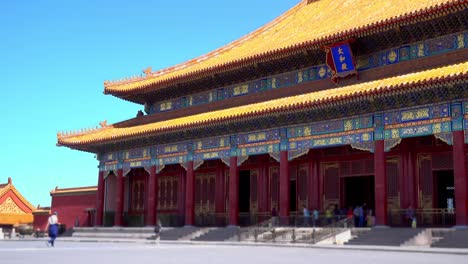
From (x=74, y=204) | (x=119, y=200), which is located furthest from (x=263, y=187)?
(x=74, y=204)

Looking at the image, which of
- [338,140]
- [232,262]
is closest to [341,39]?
[338,140]

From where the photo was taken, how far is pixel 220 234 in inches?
910

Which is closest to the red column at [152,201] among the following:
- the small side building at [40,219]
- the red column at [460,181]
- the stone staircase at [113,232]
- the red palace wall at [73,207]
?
the stone staircase at [113,232]

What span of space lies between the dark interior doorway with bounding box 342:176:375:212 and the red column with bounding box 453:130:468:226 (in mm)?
5907

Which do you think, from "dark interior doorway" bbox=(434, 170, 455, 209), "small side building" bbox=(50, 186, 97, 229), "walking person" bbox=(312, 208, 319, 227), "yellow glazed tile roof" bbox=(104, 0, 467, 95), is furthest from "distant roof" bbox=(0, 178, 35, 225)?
"dark interior doorway" bbox=(434, 170, 455, 209)

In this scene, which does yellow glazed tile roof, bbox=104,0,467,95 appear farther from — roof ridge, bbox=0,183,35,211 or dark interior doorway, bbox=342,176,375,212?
roof ridge, bbox=0,183,35,211

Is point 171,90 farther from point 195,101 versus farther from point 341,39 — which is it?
point 341,39

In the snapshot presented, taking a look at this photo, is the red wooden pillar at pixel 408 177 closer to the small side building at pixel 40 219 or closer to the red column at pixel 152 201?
the red column at pixel 152 201

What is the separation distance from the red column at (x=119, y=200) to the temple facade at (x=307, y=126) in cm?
7

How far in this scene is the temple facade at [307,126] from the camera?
64.1ft

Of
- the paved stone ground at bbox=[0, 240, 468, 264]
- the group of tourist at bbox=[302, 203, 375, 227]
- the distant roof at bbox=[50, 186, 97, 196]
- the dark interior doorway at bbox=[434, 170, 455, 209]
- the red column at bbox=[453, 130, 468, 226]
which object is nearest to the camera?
the paved stone ground at bbox=[0, 240, 468, 264]

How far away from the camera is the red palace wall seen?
33281 mm

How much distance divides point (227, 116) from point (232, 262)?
12603 mm

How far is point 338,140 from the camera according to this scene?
Answer: 21.3 metres
